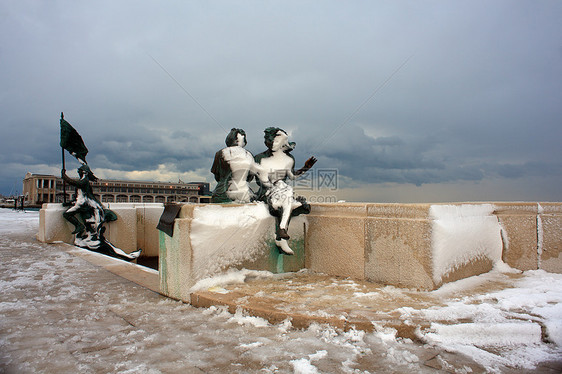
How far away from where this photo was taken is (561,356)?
225 cm

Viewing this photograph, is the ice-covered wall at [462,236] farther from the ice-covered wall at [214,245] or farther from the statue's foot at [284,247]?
the ice-covered wall at [214,245]

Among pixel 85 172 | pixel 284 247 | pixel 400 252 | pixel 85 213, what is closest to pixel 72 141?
pixel 85 172

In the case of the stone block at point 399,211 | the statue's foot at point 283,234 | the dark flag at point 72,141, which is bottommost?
the statue's foot at point 283,234

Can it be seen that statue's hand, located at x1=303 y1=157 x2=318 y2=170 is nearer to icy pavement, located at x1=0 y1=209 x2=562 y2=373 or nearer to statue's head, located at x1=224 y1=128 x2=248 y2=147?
statue's head, located at x1=224 y1=128 x2=248 y2=147

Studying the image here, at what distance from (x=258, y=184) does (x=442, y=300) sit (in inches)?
114

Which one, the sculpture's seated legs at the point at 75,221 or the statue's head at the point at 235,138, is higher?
the statue's head at the point at 235,138

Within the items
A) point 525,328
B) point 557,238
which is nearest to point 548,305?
point 525,328

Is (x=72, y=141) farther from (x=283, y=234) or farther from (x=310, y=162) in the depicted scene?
(x=283, y=234)

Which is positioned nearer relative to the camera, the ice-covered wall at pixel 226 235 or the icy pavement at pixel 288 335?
the icy pavement at pixel 288 335

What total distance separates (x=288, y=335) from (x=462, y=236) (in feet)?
8.14

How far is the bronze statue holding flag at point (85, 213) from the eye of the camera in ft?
31.7

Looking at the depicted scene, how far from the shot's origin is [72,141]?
396 inches

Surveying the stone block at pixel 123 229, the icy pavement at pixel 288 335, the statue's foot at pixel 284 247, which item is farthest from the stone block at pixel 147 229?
the statue's foot at pixel 284 247

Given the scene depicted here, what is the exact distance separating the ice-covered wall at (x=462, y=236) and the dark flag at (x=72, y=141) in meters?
10.1
